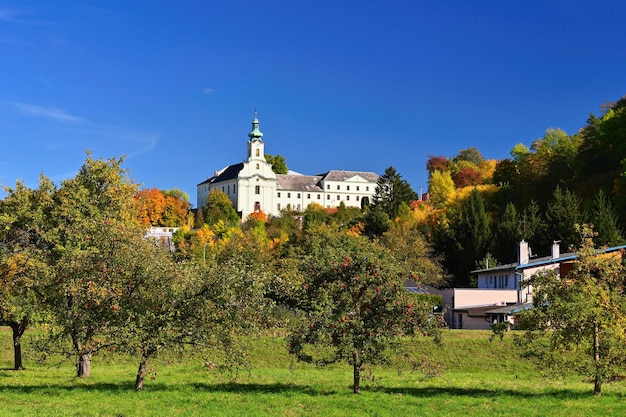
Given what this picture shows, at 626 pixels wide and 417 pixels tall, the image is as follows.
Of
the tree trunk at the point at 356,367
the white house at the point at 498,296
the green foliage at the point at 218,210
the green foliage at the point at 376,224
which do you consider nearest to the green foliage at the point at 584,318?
the tree trunk at the point at 356,367

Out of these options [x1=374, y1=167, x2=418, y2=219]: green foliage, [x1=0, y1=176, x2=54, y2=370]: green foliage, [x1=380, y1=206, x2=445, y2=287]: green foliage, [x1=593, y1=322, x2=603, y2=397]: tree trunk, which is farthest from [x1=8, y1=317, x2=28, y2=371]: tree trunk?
[x1=374, y1=167, x2=418, y2=219]: green foliage

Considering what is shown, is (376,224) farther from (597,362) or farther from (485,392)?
(597,362)

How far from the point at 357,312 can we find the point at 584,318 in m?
6.68

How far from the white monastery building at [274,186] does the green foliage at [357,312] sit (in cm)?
12831

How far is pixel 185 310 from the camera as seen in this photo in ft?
78.9

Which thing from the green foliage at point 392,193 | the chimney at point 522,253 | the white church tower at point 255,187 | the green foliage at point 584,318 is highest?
the white church tower at point 255,187

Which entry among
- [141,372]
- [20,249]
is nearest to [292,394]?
[141,372]

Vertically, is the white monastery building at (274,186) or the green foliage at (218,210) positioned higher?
the white monastery building at (274,186)

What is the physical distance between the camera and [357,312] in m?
24.4

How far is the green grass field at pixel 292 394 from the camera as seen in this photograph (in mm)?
20953

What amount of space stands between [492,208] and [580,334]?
69090mm

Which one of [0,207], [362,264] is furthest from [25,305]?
[362,264]

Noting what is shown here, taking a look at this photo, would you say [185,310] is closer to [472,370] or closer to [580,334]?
[580,334]

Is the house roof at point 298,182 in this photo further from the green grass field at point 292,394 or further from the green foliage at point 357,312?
the green foliage at point 357,312
